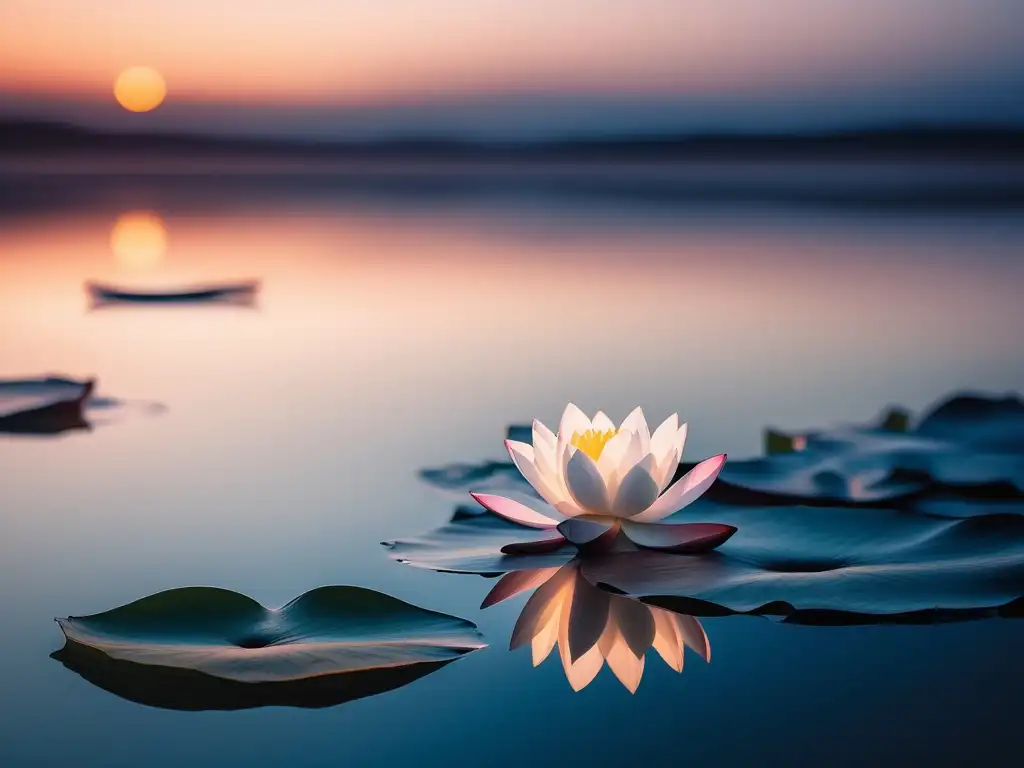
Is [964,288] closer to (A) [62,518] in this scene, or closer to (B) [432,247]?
(B) [432,247]

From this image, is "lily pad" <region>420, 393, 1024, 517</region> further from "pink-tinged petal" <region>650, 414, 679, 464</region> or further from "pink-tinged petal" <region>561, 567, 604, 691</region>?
"pink-tinged petal" <region>561, 567, 604, 691</region>

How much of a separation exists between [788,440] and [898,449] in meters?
0.16

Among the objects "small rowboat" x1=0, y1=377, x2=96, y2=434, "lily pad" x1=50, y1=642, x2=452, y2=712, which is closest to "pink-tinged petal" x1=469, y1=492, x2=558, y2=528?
"lily pad" x1=50, y1=642, x2=452, y2=712

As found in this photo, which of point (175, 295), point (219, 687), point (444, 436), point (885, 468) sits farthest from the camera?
point (175, 295)

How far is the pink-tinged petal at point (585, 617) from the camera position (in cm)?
88

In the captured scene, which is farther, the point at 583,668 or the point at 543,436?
the point at 543,436

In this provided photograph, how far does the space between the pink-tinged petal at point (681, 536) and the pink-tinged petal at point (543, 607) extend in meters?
0.07

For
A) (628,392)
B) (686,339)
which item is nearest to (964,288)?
(686,339)

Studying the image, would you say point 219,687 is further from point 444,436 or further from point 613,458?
point 444,436

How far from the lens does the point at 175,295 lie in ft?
11.4

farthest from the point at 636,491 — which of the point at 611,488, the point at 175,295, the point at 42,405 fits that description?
the point at 175,295

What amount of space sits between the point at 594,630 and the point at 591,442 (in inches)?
8.0

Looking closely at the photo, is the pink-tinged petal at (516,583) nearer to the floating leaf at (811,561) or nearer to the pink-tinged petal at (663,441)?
the floating leaf at (811,561)

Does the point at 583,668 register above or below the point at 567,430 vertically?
below
